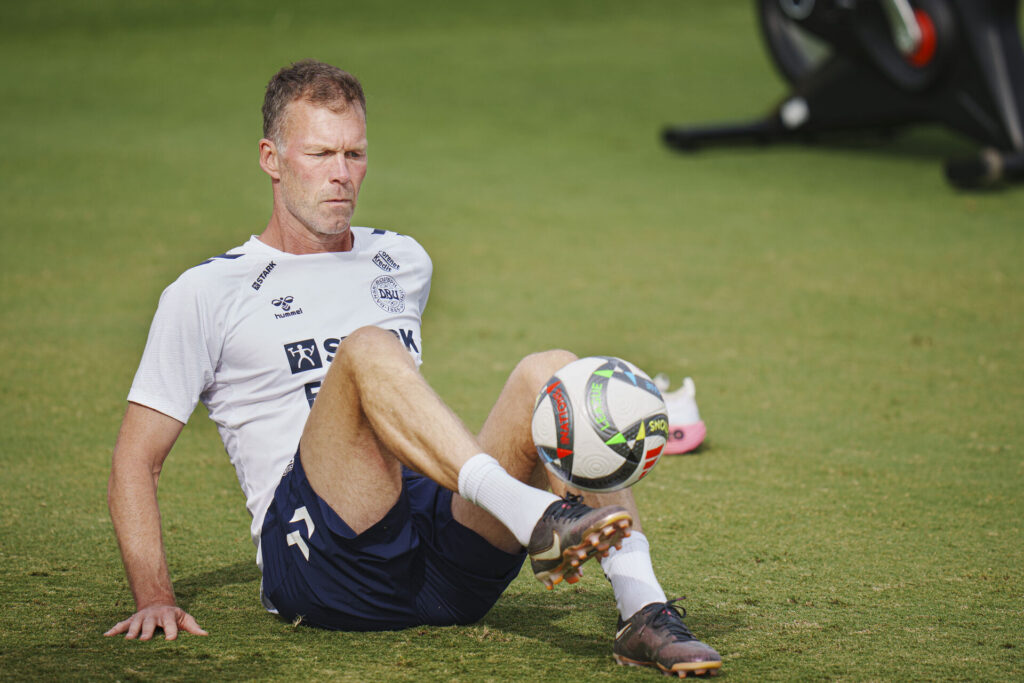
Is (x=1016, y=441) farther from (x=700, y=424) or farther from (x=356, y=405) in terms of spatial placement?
(x=356, y=405)

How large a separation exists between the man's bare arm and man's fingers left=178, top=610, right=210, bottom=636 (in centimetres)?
3

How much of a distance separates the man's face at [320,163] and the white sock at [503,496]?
950 mm

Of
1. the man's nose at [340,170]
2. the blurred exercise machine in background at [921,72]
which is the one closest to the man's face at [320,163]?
the man's nose at [340,170]

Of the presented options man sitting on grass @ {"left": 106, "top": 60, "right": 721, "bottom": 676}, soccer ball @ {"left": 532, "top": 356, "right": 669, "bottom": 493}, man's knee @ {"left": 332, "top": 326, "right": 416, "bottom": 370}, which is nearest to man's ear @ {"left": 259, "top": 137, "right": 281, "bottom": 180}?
man sitting on grass @ {"left": 106, "top": 60, "right": 721, "bottom": 676}

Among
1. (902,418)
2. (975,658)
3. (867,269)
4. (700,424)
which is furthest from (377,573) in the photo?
(867,269)

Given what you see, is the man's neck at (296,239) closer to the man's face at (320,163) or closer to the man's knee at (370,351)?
the man's face at (320,163)

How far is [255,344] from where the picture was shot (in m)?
3.11

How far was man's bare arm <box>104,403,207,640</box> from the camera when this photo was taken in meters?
2.96

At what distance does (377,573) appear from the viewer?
2.95 metres

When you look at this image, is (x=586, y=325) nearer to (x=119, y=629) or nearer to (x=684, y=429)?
(x=684, y=429)

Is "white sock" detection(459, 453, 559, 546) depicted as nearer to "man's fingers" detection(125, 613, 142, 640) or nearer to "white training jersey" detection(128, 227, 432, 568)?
"white training jersey" detection(128, 227, 432, 568)

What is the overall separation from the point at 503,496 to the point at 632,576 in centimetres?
41

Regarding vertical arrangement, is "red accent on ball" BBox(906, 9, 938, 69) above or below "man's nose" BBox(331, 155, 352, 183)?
above

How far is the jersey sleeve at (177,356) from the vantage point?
298 centimetres
